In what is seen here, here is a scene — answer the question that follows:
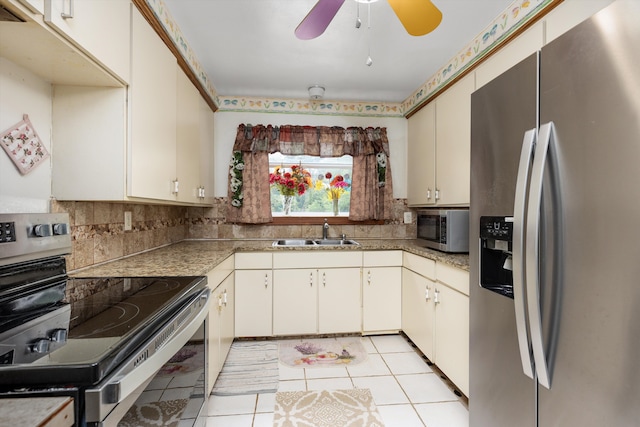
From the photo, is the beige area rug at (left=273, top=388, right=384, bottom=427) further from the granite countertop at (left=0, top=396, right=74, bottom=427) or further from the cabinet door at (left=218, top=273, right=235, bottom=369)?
the granite countertop at (left=0, top=396, right=74, bottom=427)

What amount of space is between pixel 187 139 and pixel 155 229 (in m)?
0.77

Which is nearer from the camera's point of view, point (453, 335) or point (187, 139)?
point (453, 335)

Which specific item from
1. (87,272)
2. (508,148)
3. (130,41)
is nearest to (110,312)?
(87,272)

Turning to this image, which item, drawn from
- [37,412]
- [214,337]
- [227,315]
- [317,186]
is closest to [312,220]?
[317,186]

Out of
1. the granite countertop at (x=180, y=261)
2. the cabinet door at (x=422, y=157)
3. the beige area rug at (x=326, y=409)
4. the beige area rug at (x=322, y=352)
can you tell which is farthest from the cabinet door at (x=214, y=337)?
the cabinet door at (x=422, y=157)

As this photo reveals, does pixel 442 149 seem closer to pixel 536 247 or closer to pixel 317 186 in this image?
pixel 317 186

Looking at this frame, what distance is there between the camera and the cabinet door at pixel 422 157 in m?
2.86

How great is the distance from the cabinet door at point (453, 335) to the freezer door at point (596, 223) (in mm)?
850

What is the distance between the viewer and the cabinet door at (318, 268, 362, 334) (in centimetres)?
284

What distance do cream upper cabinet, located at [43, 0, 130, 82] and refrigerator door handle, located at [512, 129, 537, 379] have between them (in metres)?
1.57

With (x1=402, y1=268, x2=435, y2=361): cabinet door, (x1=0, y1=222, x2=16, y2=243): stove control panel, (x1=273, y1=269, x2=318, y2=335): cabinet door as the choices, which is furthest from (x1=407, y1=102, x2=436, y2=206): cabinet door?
(x1=0, y1=222, x2=16, y2=243): stove control panel

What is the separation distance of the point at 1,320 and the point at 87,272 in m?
0.66

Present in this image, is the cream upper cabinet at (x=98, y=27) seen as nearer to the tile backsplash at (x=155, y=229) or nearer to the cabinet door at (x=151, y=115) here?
the cabinet door at (x=151, y=115)

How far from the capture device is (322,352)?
2.62 meters
